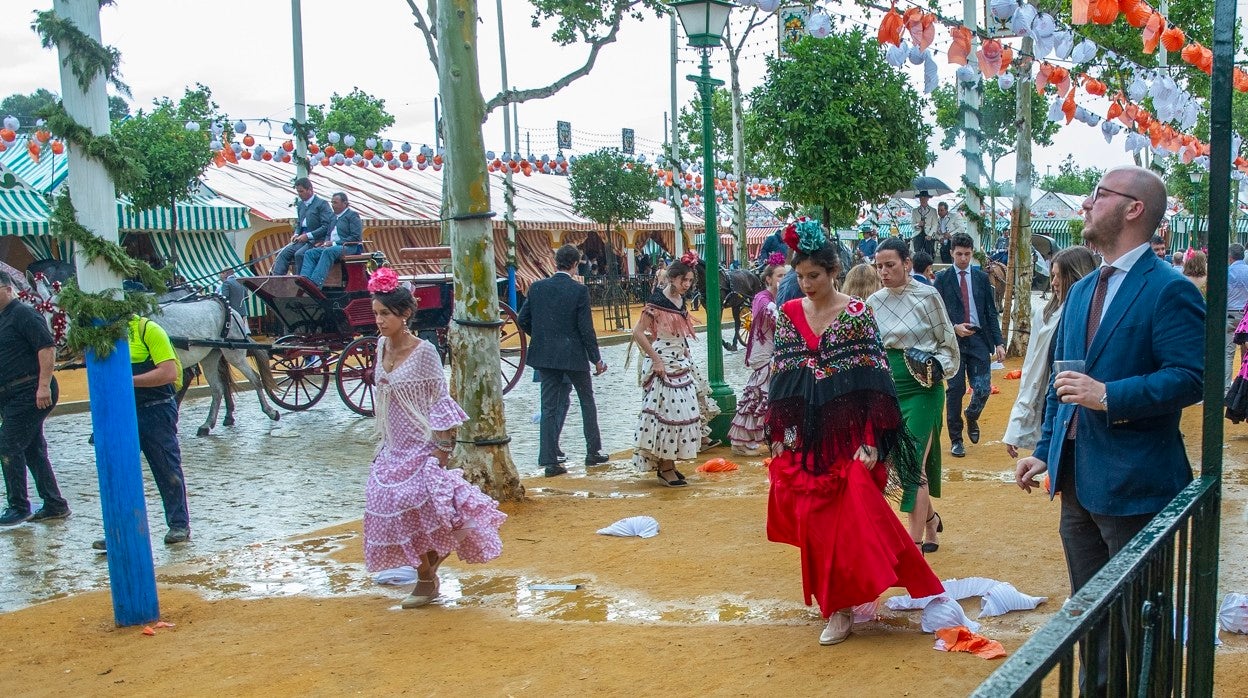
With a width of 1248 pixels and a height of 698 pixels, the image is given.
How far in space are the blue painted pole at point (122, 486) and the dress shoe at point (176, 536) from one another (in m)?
1.84

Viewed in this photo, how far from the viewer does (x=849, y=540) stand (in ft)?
16.6

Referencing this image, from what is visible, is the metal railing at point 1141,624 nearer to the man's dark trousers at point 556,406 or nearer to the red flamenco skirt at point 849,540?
the red flamenco skirt at point 849,540

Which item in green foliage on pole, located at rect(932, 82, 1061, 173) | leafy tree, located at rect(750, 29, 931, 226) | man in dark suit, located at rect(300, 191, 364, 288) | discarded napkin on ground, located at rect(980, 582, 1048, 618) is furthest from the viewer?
green foliage on pole, located at rect(932, 82, 1061, 173)

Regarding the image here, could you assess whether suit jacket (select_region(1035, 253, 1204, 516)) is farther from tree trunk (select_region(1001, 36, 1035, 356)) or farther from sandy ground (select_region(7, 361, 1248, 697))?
tree trunk (select_region(1001, 36, 1035, 356))

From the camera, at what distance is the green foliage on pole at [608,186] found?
1163 inches

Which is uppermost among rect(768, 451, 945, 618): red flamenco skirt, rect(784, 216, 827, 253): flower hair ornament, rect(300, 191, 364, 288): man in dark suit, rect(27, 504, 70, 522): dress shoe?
rect(300, 191, 364, 288): man in dark suit

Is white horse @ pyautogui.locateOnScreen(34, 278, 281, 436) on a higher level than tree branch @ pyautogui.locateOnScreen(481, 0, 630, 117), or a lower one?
lower

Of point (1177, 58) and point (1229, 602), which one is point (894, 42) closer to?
point (1229, 602)

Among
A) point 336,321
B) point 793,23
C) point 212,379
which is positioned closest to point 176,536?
point 212,379

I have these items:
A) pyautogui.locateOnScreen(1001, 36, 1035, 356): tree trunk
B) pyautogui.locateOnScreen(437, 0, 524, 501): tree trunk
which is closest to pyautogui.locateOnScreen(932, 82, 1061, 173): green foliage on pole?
pyautogui.locateOnScreen(1001, 36, 1035, 356): tree trunk

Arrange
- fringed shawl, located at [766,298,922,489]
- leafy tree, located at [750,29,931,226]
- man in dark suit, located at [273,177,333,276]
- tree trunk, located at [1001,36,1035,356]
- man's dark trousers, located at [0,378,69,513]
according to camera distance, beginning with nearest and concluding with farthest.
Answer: fringed shawl, located at [766,298,922,489] → man's dark trousers, located at [0,378,69,513] → man in dark suit, located at [273,177,333,276] → leafy tree, located at [750,29,931,226] → tree trunk, located at [1001,36,1035,356]

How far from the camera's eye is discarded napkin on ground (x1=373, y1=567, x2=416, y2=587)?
6668mm

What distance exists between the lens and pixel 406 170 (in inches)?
1293

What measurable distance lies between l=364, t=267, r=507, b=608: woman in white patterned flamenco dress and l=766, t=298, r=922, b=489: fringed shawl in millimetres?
1713
